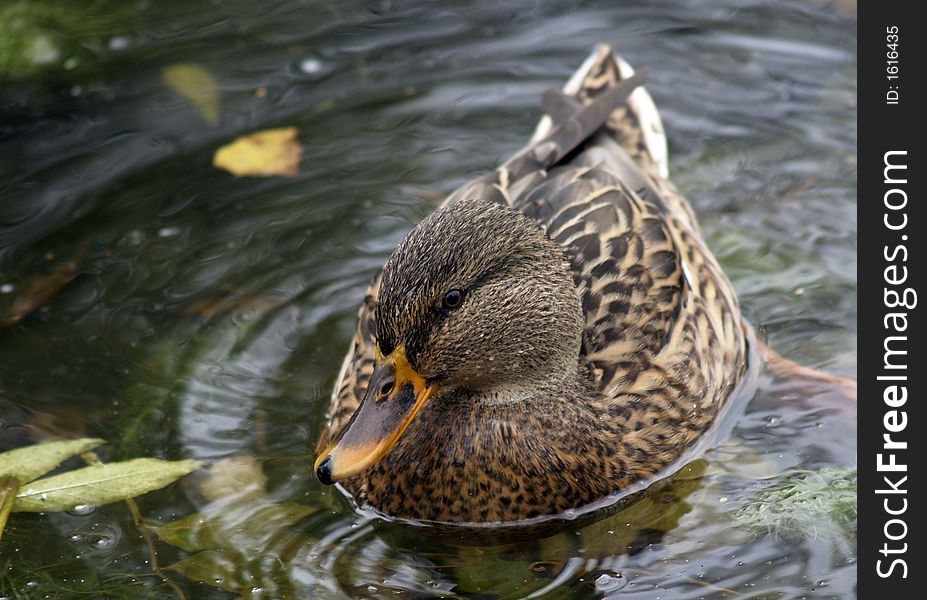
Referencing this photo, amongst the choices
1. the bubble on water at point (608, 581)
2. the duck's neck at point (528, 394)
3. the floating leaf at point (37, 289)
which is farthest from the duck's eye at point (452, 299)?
the floating leaf at point (37, 289)

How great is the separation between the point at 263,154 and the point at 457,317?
135 inches

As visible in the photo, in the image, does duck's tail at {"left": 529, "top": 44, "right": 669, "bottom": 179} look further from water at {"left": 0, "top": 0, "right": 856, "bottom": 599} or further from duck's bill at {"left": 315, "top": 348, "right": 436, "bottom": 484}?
duck's bill at {"left": 315, "top": 348, "right": 436, "bottom": 484}

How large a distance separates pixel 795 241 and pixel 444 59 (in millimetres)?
2949

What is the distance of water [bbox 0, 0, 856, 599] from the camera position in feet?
18.2

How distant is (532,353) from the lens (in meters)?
5.64

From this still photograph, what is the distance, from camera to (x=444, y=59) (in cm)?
915

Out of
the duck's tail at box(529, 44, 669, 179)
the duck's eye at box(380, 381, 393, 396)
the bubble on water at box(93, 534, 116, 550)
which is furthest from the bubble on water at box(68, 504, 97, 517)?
the duck's tail at box(529, 44, 669, 179)

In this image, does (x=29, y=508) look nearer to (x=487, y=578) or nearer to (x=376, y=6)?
(x=487, y=578)

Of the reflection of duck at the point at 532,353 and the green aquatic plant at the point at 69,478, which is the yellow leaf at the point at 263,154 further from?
the green aquatic plant at the point at 69,478

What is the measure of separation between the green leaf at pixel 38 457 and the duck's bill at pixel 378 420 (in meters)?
1.52

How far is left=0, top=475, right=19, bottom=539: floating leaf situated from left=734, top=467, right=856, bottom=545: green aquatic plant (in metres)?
3.17

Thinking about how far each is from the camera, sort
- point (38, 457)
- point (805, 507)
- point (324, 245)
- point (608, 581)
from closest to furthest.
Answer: point (608, 581) → point (805, 507) → point (38, 457) → point (324, 245)

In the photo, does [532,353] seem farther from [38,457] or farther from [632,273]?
[38,457]

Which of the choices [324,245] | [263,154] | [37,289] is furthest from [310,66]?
[37,289]
